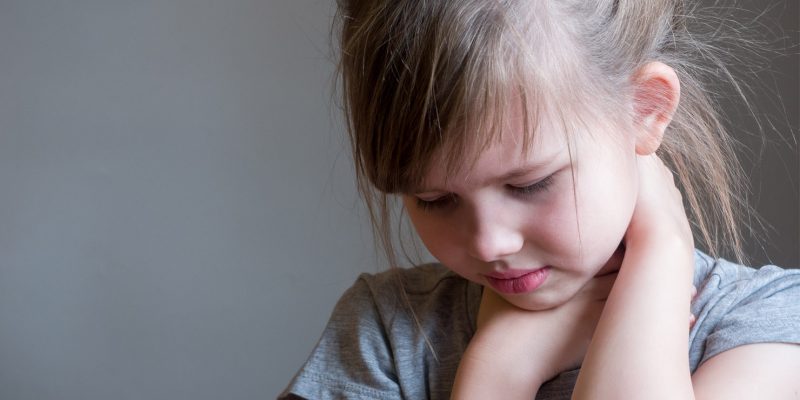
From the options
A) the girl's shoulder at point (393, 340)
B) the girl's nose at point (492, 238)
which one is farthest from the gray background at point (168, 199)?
the girl's nose at point (492, 238)

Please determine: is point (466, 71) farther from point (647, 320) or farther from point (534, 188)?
point (647, 320)

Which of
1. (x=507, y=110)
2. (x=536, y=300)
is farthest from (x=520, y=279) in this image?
(x=507, y=110)

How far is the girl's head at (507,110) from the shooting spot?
28.6 inches

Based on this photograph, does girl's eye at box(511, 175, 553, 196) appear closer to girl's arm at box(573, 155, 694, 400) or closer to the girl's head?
the girl's head

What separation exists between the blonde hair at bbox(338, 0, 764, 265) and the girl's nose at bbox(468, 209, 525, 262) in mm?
55

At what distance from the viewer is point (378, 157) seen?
2.54 feet

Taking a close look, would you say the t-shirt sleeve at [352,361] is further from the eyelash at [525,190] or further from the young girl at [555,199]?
→ the eyelash at [525,190]

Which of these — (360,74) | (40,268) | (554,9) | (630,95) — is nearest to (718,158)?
(630,95)

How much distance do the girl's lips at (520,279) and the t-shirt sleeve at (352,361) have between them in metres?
0.16

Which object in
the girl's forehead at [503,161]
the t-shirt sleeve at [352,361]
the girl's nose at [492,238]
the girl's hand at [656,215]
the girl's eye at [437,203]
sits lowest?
the t-shirt sleeve at [352,361]

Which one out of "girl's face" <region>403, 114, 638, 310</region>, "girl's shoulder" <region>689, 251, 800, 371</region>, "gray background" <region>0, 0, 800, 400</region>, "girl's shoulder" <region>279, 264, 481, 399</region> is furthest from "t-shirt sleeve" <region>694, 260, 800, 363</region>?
"gray background" <region>0, 0, 800, 400</region>

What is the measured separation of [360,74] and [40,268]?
108 cm

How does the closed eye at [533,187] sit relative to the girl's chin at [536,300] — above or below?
above

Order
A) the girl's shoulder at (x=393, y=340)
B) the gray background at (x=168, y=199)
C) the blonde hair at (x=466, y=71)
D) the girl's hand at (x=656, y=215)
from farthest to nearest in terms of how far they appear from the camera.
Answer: the gray background at (x=168, y=199), the girl's shoulder at (x=393, y=340), the girl's hand at (x=656, y=215), the blonde hair at (x=466, y=71)
